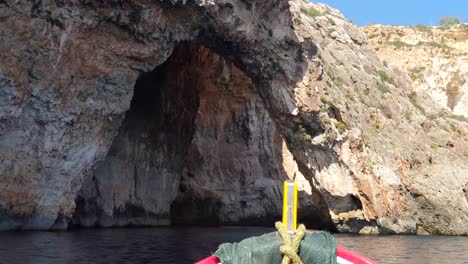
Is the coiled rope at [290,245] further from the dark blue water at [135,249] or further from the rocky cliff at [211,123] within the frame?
the rocky cliff at [211,123]

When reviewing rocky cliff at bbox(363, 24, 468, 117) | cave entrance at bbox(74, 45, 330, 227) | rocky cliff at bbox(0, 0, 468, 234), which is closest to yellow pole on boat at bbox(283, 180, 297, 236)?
rocky cliff at bbox(0, 0, 468, 234)

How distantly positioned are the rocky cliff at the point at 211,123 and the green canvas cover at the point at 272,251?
20.7 m

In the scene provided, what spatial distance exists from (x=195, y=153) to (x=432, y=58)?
31.4 meters

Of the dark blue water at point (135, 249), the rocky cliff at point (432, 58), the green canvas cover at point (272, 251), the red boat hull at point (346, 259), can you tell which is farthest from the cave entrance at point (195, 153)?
the green canvas cover at point (272, 251)

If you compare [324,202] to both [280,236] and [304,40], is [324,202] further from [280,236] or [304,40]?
[280,236]

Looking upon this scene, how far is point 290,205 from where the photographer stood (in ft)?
17.2

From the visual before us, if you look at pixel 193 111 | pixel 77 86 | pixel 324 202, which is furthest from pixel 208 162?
pixel 77 86

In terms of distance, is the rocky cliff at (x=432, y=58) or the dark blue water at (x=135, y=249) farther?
the rocky cliff at (x=432, y=58)

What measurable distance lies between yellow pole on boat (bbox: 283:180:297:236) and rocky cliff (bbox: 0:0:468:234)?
2095 centimetres

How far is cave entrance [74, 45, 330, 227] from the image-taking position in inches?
1384

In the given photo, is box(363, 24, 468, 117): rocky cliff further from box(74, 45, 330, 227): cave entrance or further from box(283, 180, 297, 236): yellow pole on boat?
box(283, 180, 297, 236): yellow pole on boat

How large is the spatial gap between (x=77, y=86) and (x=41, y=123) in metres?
2.20

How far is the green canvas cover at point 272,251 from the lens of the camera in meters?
5.19

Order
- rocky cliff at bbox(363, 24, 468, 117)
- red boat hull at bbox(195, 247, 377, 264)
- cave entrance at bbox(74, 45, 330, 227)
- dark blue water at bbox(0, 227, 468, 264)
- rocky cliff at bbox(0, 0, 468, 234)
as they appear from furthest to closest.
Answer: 1. rocky cliff at bbox(363, 24, 468, 117)
2. cave entrance at bbox(74, 45, 330, 227)
3. rocky cliff at bbox(0, 0, 468, 234)
4. dark blue water at bbox(0, 227, 468, 264)
5. red boat hull at bbox(195, 247, 377, 264)
